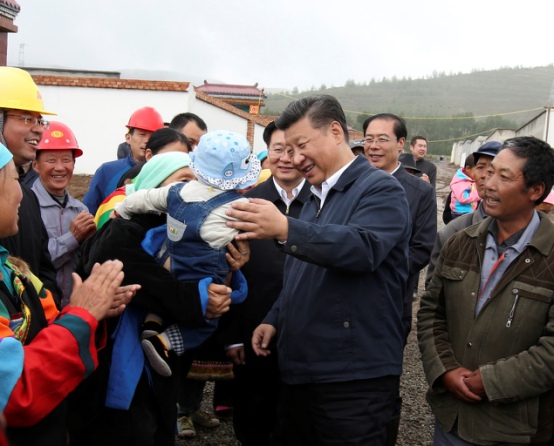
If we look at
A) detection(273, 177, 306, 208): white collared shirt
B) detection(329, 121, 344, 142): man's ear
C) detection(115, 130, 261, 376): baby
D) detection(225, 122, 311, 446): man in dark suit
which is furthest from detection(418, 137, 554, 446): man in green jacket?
detection(115, 130, 261, 376): baby

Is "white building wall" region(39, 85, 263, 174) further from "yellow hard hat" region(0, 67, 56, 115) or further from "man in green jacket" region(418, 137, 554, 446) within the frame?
"man in green jacket" region(418, 137, 554, 446)

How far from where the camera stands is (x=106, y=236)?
2.34 m

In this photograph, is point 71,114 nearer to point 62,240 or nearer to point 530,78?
point 62,240

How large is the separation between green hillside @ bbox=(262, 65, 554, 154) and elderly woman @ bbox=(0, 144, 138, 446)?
8059 cm

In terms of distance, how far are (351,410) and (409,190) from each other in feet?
7.22

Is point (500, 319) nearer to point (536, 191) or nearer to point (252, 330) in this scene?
point (536, 191)

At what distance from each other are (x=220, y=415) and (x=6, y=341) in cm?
307

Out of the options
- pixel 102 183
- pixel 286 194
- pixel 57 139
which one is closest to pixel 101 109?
pixel 102 183

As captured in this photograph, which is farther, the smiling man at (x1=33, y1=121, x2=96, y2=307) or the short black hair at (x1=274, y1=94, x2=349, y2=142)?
the smiling man at (x1=33, y1=121, x2=96, y2=307)

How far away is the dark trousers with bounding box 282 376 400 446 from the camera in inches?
87.9

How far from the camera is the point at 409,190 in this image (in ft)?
13.2

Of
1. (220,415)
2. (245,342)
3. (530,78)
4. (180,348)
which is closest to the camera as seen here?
(180,348)

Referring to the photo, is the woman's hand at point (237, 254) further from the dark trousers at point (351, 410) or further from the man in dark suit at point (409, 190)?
the man in dark suit at point (409, 190)

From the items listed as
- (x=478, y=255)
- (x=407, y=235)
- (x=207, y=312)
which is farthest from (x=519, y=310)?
(x=207, y=312)
